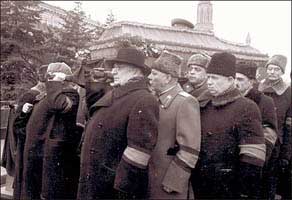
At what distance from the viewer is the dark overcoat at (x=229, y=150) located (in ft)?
11.2

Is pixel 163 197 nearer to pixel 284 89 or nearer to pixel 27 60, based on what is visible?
pixel 284 89

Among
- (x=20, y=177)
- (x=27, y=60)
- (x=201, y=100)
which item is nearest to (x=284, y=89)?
(x=201, y=100)

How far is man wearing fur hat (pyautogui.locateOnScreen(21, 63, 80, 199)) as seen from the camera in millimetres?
4449

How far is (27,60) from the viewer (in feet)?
49.5

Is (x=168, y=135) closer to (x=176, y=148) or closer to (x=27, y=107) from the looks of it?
(x=176, y=148)

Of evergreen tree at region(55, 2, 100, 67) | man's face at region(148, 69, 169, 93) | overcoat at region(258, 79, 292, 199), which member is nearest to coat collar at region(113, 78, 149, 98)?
man's face at region(148, 69, 169, 93)

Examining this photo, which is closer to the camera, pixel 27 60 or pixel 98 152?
pixel 98 152

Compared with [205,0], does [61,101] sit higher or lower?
lower

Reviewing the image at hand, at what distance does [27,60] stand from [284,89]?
11.7m

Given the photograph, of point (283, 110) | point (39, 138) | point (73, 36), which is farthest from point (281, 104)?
point (73, 36)

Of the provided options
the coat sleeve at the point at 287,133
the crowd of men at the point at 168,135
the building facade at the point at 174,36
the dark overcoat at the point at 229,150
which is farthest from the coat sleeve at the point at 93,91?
the building facade at the point at 174,36

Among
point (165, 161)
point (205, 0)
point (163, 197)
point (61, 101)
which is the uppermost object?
point (205, 0)

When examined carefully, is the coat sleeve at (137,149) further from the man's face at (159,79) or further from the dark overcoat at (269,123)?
the dark overcoat at (269,123)

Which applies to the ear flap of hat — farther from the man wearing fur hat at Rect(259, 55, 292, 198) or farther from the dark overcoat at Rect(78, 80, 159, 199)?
the dark overcoat at Rect(78, 80, 159, 199)
